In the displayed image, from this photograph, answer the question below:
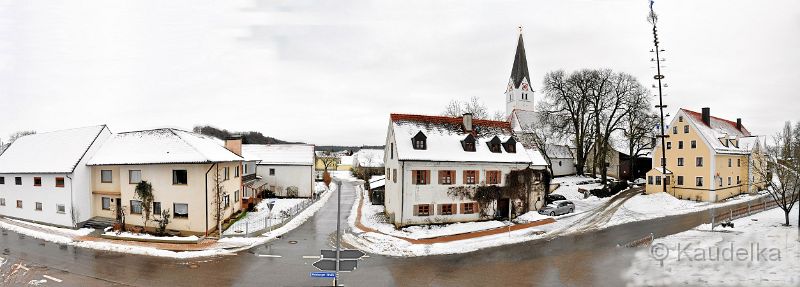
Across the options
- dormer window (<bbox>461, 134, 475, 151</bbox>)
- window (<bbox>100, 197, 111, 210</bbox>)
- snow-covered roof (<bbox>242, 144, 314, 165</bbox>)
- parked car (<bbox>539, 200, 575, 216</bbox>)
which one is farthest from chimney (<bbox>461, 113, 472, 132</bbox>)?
window (<bbox>100, 197, 111, 210</bbox>)

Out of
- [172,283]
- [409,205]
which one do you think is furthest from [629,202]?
[172,283]

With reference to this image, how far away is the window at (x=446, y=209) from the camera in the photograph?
29.9 meters

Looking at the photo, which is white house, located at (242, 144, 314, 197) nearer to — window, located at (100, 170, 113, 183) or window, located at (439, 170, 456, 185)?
window, located at (100, 170, 113, 183)

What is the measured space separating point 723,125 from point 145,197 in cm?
5555

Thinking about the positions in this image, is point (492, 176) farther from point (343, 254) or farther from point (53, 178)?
point (53, 178)

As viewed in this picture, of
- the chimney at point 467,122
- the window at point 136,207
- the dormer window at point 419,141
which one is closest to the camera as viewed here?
the window at point 136,207

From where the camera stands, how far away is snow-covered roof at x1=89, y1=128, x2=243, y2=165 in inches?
1057

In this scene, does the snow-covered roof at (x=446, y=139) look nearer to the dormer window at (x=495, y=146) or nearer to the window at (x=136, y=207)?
the dormer window at (x=495, y=146)

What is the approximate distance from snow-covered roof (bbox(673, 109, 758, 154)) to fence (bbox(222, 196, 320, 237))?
38.5 m

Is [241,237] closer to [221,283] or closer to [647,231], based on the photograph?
[221,283]

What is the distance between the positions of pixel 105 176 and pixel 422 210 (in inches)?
913

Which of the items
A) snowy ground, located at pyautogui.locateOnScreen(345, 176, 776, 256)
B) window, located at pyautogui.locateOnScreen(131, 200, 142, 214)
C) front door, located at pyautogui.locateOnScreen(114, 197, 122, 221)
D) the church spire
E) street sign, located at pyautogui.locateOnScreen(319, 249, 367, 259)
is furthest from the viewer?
the church spire

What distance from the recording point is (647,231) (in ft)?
86.2

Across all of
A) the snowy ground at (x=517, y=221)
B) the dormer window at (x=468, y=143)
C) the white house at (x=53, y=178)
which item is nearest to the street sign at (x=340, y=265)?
the snowy ground at (x=517, y=221)
